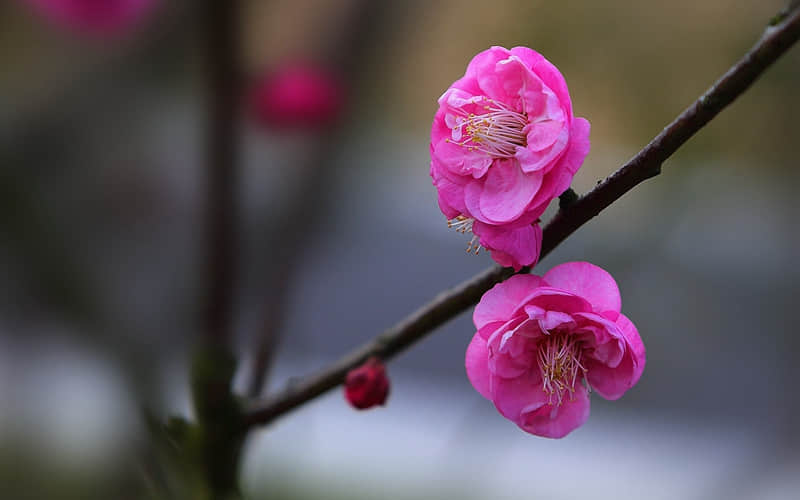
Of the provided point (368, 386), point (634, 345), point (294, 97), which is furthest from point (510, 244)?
point (294, 97)

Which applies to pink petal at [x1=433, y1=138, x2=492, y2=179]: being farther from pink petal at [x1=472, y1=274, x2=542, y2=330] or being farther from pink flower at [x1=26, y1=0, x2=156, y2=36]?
pink flower at [x1=26, y1=0, x2=156, y2=36]

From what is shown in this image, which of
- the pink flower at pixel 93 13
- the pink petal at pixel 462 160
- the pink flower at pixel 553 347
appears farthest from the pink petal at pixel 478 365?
the pink flower at pixel 93 13

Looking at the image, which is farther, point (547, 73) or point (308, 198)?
point (308, 198)

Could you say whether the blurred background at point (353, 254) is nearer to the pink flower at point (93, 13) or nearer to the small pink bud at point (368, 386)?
the pink flower at point (93, 13)

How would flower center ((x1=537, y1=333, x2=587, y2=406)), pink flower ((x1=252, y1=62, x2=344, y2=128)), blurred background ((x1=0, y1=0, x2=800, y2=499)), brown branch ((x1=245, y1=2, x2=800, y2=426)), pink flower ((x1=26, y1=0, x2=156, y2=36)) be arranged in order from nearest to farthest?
brown branch ((x1=245, y1=2, x2=800, y2=426)) < flower center ((x1=537, y1=333, x2=587, y2=406)) < blurred background ((x1=0, y1=0, x2=800, y2=499)) < pink flower ((x1=26, y1=0, x2=156, y2=36)) < pink flower ((x1=252, y1=62, x2=344, y2=128))

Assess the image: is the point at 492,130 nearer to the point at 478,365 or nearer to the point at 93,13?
the point at 478,365

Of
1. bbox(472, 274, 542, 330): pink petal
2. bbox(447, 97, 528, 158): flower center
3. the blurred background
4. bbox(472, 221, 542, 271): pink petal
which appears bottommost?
the blurred background

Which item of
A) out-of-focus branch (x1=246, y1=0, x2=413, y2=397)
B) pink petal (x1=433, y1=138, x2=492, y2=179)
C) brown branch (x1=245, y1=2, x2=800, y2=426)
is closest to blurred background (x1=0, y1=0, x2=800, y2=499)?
out-of-focus branch (x1=246, y1=0, x2=413, y2=397)
